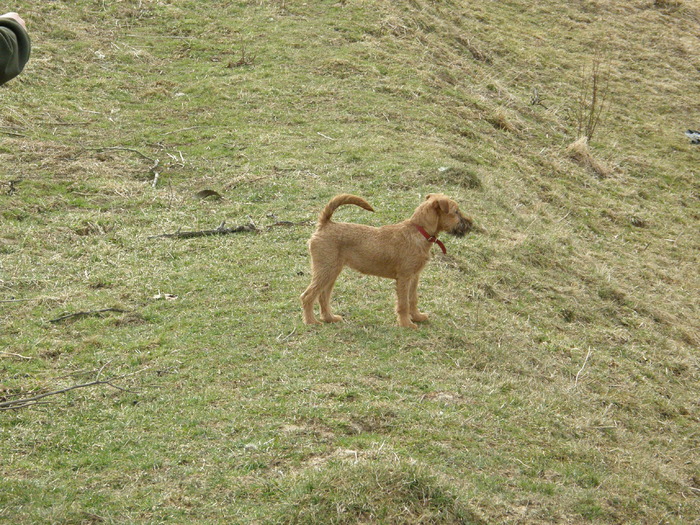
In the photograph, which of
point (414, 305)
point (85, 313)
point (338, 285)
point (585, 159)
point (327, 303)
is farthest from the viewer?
point (585, 159)

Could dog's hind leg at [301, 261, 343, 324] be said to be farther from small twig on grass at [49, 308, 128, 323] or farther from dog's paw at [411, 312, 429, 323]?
small twig on grass at [49, 308, 128, 323]

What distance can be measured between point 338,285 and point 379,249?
5.49 ft

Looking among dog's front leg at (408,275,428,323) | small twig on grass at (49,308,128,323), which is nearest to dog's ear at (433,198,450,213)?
dog's front leg at (408,275,428,323)

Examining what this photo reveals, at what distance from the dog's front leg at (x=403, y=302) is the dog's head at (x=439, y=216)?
2.39ft

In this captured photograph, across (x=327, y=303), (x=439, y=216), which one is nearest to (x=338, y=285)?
(x=327, y=303)

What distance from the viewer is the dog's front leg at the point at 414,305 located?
30.3 feet

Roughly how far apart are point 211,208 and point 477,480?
7.64m

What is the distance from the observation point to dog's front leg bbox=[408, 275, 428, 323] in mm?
9227

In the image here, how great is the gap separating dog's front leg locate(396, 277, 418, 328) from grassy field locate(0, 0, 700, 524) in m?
0.22

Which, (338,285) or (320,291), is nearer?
(320,291)

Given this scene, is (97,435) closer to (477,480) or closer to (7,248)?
(477,480)

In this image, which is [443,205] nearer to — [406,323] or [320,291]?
[406,323]

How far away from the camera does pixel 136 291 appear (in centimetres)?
1012

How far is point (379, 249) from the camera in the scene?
880 cm
